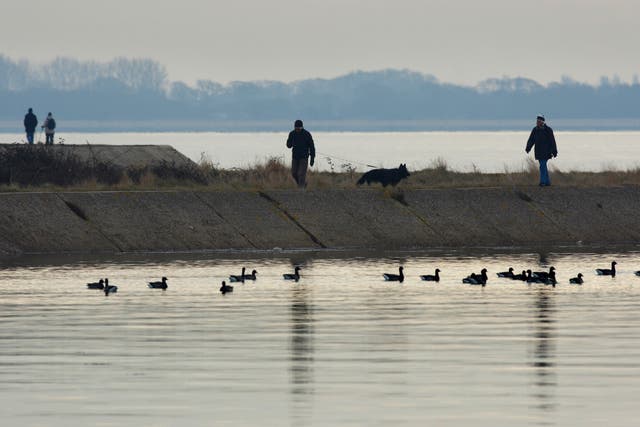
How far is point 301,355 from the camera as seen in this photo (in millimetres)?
19562

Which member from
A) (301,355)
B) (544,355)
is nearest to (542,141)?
(544,355)

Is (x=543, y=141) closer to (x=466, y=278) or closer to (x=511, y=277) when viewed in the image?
(x=511, y=277)

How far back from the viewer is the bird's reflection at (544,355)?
16094 mm

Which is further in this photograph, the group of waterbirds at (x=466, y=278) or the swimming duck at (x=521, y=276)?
the swimming duck at (x=521, y=276)

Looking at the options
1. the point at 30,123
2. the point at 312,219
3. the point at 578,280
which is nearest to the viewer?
the point at 578,280

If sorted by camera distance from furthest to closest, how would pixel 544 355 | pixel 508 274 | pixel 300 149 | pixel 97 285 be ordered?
pixel 300 149, pixel 508 274, pixel 97 285, pixel 544 355

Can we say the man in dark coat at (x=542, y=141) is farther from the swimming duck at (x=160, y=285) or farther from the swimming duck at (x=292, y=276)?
the swimming duck at (x=160, y=285)

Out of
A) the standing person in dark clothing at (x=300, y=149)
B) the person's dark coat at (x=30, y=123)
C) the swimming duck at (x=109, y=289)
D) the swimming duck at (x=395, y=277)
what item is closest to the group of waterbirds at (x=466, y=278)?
the swimming duck at (x=395, y=277)

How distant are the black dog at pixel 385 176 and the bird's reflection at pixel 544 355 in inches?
691

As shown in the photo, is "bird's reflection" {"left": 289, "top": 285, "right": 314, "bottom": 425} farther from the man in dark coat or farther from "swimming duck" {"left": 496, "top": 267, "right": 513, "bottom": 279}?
the man in dark coat

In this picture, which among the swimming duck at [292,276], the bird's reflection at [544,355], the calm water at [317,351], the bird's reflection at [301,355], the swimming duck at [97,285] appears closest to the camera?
the calm water at [317,351]

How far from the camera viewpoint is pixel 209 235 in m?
39.1

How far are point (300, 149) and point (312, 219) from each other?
248 cm

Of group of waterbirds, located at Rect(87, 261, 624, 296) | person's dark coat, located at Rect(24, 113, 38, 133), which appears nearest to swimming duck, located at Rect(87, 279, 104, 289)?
group of waterbirds, located at Rect(87, 261, 624, 296)
